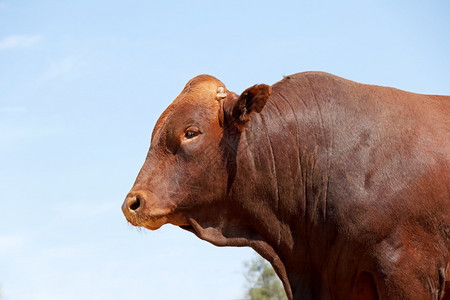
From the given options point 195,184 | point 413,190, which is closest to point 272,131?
point 195,184

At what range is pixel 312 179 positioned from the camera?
31.0 feet

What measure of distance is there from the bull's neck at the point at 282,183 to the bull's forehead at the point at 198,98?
2.01ft

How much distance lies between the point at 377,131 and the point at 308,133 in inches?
33.1

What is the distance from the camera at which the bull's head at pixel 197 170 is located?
9.55 meters

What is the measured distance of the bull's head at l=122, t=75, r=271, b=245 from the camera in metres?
9.55

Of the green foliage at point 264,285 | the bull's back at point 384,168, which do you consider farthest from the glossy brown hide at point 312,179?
the green foliage at point 264,285

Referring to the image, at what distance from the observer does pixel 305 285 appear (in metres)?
9.62

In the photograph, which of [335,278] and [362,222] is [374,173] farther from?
[335,278]

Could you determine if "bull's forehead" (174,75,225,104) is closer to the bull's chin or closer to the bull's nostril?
the bull's nostril

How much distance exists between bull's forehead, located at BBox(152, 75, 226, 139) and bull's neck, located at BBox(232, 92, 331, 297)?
2.01 ft

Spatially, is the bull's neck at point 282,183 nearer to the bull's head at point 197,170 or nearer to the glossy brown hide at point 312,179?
the glossy brown hide at point 312,179

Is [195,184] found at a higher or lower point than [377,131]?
lower

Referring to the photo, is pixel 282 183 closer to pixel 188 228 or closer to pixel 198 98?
pixel 188 228

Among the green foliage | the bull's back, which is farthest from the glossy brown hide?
the green foliage
